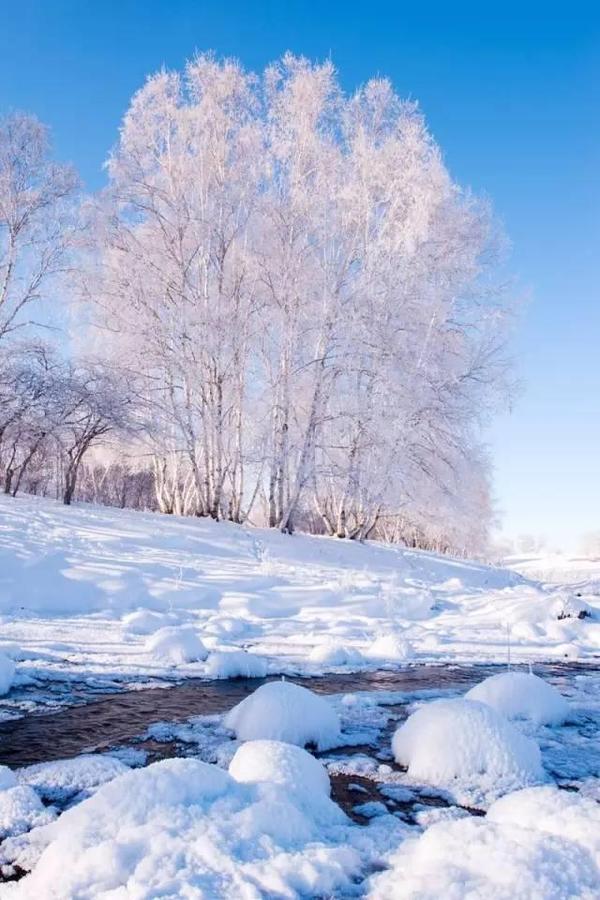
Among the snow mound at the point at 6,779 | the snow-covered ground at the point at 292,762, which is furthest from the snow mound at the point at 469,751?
the snow mound at the point at 6,779

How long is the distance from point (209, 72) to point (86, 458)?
12244mm

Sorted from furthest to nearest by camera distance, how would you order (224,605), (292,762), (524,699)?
(224,605) → (524,699) → (292,762)

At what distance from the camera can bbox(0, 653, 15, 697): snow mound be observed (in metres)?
4.97

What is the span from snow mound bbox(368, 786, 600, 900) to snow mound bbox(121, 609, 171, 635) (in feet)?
18.4

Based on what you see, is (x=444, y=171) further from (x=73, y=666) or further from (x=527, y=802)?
(x=527, y=802)

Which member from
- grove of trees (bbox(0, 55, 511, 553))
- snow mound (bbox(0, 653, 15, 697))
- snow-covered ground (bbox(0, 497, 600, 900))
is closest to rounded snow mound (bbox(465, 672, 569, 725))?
snow-covered ground (bbox(0, 497, 600, 900))

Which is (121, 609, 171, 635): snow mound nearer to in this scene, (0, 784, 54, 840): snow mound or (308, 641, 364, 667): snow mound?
(308, 641, 364, 667): snow mound

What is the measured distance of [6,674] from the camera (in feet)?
16.8

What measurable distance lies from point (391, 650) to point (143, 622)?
3.09 metres

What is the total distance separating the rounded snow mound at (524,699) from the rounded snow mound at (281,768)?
211 centimetres

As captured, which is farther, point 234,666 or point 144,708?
point 234,666

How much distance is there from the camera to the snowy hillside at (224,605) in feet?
21.9

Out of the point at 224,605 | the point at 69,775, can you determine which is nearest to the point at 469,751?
the point at 69,775

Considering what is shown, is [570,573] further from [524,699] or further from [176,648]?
[524,699]
